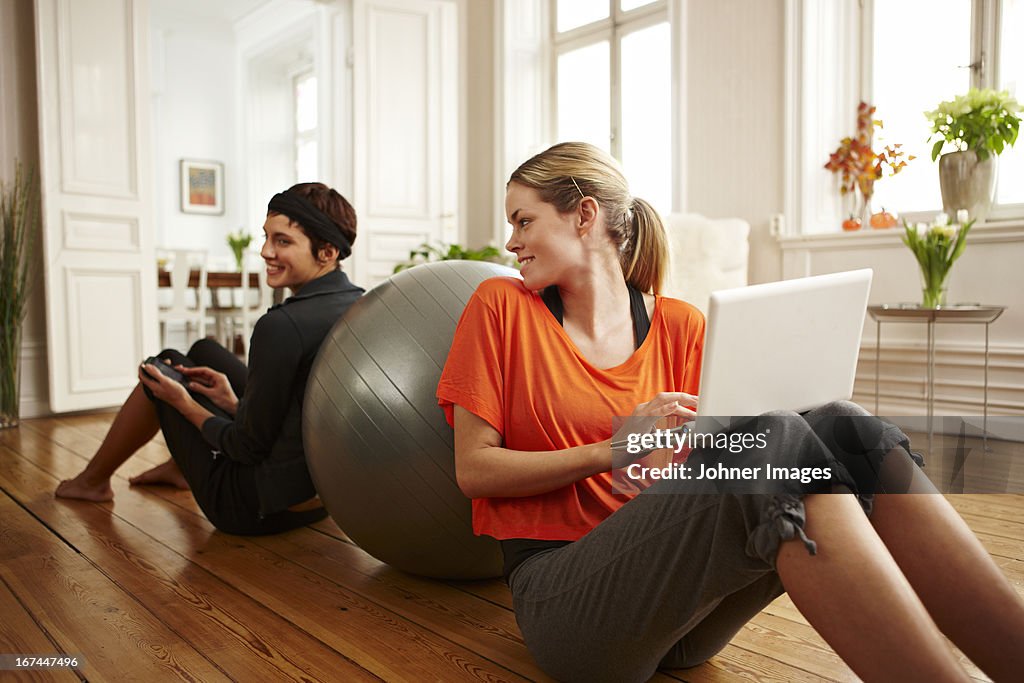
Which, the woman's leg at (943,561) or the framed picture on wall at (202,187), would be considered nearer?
the woman's leg at (943,561)

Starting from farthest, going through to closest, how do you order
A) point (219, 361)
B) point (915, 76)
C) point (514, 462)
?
point (915, 76), point (219, 361), point (514, 462)

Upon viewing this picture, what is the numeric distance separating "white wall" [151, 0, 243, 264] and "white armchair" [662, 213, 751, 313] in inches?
233

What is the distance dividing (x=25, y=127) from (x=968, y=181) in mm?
4573

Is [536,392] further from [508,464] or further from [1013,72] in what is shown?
[1013,72]

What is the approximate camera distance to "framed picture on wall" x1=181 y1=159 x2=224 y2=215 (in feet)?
28.8

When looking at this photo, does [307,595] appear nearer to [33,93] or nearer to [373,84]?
[33,93]

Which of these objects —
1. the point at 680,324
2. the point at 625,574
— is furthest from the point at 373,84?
the point at 625,574

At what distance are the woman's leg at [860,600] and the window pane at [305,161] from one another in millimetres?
8202

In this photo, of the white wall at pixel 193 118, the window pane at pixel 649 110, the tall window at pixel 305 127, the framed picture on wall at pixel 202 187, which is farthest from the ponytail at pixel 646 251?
the framed picture on wall at pixel 202 187

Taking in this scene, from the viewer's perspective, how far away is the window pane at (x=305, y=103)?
8.62 metres

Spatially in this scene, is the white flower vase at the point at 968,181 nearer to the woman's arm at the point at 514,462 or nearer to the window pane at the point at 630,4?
the window pane at the point at 630,4

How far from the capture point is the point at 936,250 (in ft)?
10.8

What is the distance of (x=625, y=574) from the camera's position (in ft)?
3.66

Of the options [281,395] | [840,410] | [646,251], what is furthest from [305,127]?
[840,410]
